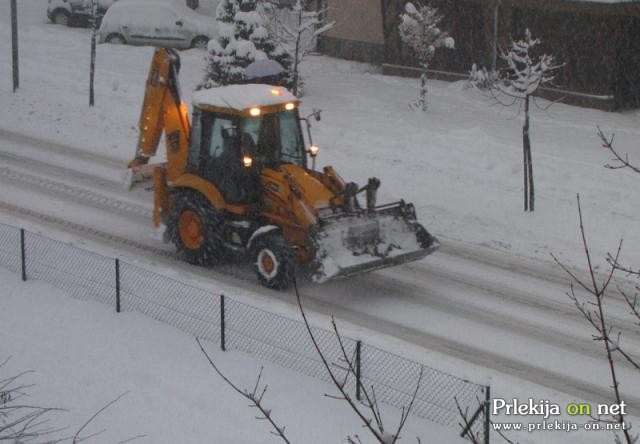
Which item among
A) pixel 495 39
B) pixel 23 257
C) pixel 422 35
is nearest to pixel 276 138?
pixel 23 257

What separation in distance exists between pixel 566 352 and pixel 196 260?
574 cm

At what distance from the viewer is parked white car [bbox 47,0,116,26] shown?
36.8 m

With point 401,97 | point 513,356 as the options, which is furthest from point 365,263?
point 401,97

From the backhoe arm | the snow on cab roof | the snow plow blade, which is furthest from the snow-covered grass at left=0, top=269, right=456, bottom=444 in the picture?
the snow on cab roof

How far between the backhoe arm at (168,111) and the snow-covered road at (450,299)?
1.52 m

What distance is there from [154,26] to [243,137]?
67.1ft

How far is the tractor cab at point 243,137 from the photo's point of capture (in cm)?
1464

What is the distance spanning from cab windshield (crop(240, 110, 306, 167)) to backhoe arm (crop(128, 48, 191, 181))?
1437 millimetres

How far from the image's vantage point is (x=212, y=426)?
10.8 m

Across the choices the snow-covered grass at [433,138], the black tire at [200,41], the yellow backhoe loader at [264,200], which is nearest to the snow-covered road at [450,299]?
the yellow backhoe loader at [264,200]

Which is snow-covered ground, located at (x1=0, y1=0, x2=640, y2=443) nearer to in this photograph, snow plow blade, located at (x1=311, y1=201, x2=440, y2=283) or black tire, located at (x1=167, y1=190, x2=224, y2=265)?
black tire, located at (x1=167, y1=190, x2=224, y2=265)

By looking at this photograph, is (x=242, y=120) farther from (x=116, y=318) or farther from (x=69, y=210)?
(x=69, y=210)

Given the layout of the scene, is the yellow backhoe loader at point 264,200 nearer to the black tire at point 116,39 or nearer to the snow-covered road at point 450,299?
the snow-covered road at point 450,299

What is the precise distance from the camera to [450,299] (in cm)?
1466
